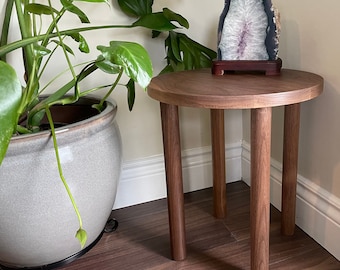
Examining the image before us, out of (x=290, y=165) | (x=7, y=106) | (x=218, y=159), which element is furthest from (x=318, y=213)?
(x=7, y=106)

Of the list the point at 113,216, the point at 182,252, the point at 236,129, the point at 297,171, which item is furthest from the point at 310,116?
the point at 113,216

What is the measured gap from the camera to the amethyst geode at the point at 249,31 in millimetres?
989

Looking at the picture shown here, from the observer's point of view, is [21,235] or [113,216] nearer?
[21,235]

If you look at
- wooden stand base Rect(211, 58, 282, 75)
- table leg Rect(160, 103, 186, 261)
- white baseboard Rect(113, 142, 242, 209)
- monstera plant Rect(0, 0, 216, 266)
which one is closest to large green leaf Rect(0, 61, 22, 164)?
monstera plant Rect(0, 0, 216, 266)

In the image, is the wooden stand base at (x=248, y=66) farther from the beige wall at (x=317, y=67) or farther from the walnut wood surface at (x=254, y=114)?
the beige wall at (x=317, y=67)

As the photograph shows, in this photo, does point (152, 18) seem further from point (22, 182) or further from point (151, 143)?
point (22, 182)

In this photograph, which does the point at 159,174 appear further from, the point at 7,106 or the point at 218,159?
the point at 7,106

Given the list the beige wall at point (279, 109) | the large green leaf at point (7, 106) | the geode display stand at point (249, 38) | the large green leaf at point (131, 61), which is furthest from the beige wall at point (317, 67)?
the large green leaf at point (7, 106)

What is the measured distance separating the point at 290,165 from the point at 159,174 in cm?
52

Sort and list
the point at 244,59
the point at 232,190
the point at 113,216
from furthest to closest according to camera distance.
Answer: the point at 232,190 → the point at 113,216 → the point at 244,59

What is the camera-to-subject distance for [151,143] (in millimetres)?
1413

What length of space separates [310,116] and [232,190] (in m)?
0.49

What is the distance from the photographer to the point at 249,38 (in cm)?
102

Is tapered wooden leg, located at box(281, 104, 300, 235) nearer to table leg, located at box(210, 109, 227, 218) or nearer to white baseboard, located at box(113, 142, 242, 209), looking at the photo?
table leg, located at box(210, 109, 227, 218)
